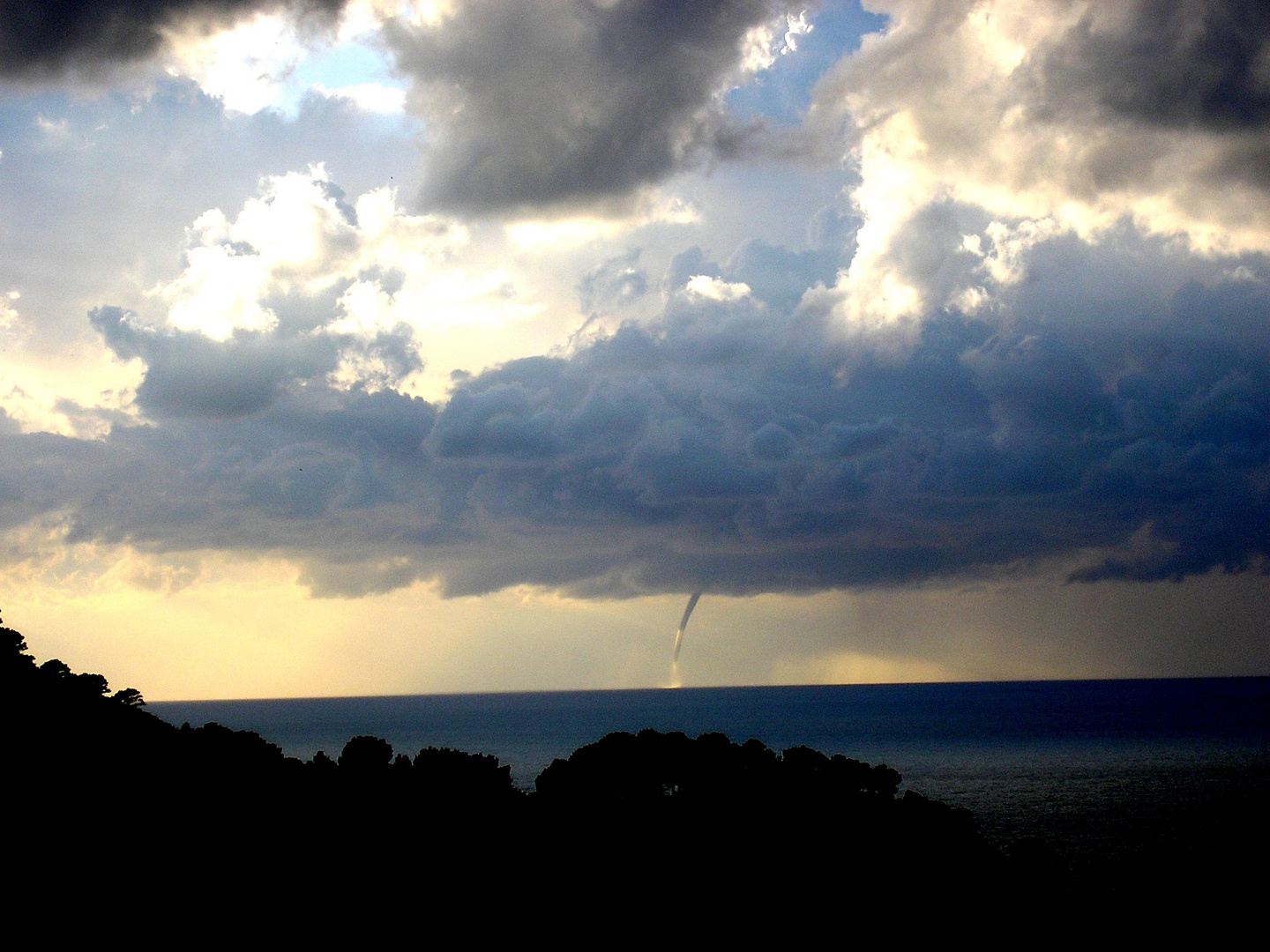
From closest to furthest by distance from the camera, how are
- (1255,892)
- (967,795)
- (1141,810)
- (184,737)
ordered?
(184,737) < (1255,892) < (1141,810) < (967,795)

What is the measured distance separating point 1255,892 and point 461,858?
47.4 metres

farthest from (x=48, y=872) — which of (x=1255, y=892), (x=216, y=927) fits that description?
(x=1255, y=892)

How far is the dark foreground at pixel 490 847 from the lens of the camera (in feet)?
120

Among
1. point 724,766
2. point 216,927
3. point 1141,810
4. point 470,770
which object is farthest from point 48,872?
point 1141,810

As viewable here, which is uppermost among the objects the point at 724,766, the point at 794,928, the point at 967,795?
the point at 724,766

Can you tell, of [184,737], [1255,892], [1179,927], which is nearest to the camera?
[1179,927]

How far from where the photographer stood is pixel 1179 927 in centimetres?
4959

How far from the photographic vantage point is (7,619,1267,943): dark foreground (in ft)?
120

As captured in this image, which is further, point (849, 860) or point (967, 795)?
point (967, 795)

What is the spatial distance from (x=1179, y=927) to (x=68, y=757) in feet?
173

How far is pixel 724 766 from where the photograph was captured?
59.2 m

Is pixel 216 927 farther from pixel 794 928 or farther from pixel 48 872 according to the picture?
pixel 794 928

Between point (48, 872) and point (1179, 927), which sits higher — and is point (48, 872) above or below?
Answer: above

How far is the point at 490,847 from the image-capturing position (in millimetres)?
43906
